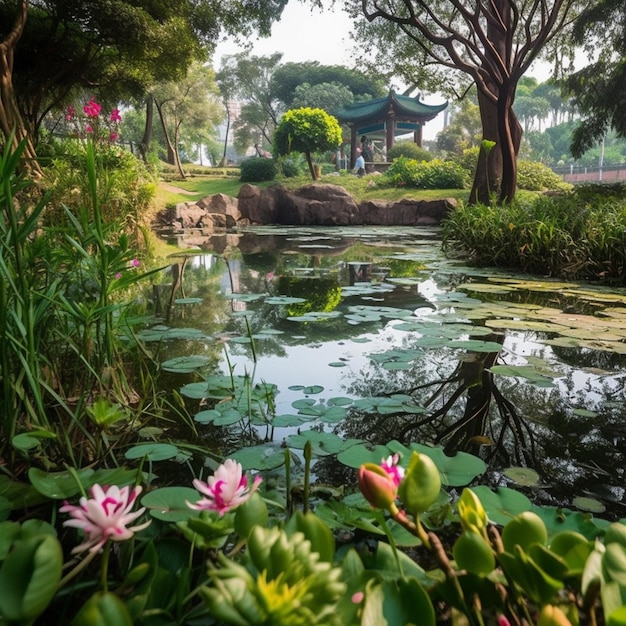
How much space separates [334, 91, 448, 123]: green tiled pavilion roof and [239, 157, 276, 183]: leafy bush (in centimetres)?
683

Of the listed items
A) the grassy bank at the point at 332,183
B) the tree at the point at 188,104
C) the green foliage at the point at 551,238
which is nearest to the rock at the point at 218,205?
the grassy bank at the point at 332,183

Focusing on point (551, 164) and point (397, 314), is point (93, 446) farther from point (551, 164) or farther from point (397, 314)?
point (551, 164)

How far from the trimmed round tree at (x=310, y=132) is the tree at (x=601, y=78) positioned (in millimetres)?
8044

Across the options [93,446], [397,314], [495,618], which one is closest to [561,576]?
[495,618]

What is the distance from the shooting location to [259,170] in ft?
55.1

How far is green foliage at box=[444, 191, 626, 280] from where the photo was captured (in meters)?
3.86

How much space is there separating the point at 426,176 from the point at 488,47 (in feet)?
26.5

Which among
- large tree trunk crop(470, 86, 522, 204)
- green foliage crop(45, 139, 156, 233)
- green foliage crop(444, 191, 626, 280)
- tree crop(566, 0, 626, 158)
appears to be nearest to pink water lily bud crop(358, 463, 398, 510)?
green foliage crop(444, 191, 626, 280)

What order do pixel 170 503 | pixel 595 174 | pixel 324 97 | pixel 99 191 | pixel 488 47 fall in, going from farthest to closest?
pixel 595 174, pixel 324 97, pixel 488 47, pixel 99 191, pixel 170 503

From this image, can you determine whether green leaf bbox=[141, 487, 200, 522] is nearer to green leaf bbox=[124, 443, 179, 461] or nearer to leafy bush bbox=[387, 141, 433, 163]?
green leaf bbox=[124, 443, 179, 461]

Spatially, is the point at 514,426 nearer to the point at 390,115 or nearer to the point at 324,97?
the point at 390,115

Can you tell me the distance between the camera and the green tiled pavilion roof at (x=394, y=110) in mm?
21031

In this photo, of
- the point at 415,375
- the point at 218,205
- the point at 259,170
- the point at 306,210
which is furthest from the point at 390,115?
the point at 415,375

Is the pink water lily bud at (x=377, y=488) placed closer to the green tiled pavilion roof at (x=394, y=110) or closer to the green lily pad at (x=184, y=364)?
the green lily pad at (x=184, y=364)
